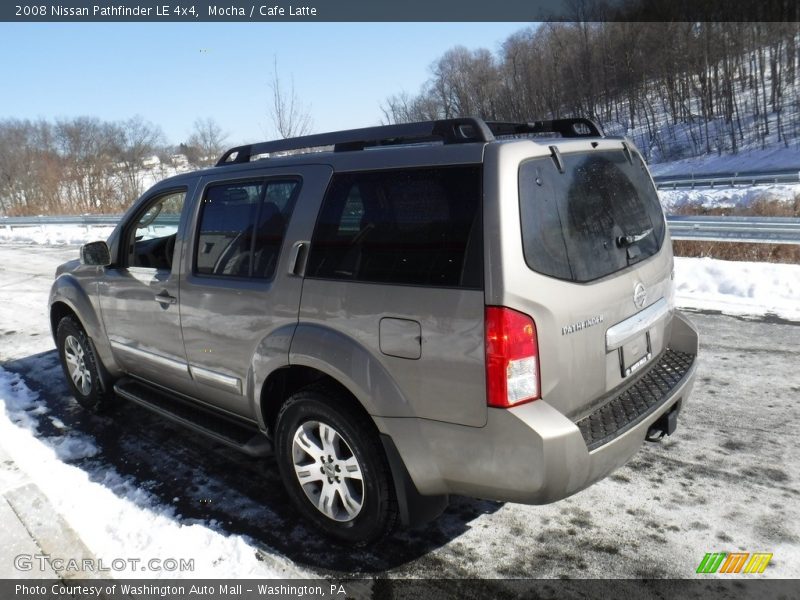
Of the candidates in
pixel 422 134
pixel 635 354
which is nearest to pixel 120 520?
pixel 422 134

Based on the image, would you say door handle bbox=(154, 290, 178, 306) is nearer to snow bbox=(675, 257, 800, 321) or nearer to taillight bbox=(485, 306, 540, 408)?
taillight bbox=(485, 306, 540, 408)

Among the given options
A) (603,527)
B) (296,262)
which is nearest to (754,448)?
(603,527)

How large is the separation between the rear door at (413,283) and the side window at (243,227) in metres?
0.42

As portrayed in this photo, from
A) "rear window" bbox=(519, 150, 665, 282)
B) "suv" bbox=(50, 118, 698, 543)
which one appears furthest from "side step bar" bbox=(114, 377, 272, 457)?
"rear window" bbox=(519, 150, 665, 282)

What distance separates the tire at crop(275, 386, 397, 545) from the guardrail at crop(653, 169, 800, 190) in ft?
78.2

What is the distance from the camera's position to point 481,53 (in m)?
70.1

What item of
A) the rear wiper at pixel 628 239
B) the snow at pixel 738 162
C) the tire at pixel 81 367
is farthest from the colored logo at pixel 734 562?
A: the snow at pixel 738 162

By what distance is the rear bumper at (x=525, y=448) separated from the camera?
2287mm

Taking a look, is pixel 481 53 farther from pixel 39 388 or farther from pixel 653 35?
pixel 39 388

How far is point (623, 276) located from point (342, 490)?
5.71 feet

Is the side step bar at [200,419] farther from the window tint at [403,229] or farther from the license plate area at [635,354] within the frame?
the license plate area at [635,354]

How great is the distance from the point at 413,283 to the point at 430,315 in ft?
0.59

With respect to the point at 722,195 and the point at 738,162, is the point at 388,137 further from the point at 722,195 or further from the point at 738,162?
the point at 738,162

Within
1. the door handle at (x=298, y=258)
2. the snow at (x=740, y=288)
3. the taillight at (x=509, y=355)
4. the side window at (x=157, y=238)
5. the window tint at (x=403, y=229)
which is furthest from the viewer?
the snow at (x=740, y=288)
